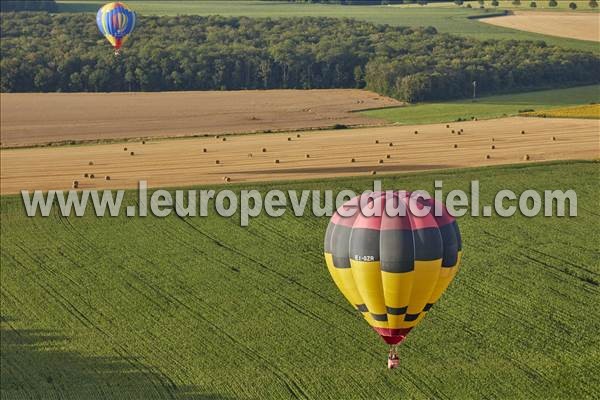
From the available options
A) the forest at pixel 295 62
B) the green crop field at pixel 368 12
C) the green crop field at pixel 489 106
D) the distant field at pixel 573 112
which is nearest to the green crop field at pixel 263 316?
the distant field at pixel 573 112

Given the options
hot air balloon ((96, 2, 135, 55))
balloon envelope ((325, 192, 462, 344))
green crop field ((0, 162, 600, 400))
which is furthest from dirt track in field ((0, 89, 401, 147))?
balloon envelope ((325, 192, 462, 344))

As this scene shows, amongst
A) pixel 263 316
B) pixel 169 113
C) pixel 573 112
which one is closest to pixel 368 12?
pixel 169 113

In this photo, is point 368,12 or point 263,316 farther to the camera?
point 368,12

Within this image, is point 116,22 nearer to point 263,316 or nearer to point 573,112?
point 573,112

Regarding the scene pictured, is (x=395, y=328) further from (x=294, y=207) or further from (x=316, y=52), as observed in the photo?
(x=316, y=52)

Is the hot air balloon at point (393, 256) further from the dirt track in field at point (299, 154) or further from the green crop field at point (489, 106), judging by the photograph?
the green crop field at point (489, 106)

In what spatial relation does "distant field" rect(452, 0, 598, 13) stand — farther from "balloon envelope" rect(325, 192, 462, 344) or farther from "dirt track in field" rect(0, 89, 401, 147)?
"balloon envelope" rect(325, 192, 462, 344)
